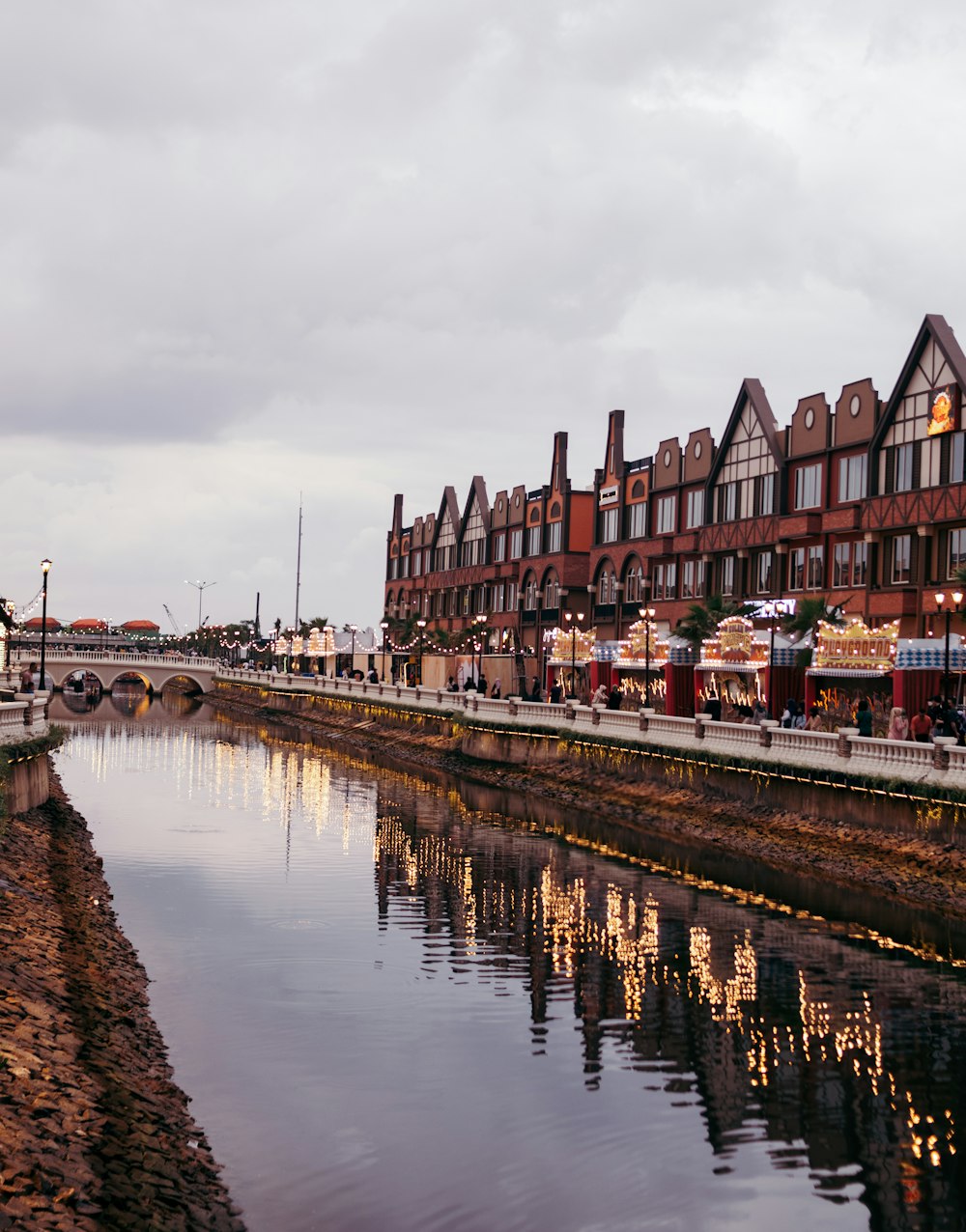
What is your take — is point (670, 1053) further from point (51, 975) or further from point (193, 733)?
point (193, 733)

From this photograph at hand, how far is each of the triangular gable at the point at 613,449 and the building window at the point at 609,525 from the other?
5.57 feet

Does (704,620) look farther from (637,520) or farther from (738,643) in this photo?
(637,520)

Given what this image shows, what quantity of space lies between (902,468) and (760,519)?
10.1 meters

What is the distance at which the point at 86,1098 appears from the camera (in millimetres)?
15742

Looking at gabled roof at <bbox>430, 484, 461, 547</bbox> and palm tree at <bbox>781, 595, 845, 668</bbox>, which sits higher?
gabled roof at <bbox>430, 484, 461, 547</bbox>

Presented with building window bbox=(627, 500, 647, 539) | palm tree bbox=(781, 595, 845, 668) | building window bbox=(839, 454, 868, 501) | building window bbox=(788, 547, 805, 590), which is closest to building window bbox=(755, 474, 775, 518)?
building window bbox=(788, 547, 805, 590)

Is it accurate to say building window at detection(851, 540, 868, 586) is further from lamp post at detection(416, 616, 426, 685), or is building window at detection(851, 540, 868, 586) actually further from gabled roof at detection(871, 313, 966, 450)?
lamp post at detection(416, 616, 426, 685)

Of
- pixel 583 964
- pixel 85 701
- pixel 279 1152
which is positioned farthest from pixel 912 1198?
pixel 85 701

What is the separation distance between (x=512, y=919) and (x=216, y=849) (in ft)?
42.2

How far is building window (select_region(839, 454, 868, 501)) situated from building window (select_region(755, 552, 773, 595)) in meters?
6.40

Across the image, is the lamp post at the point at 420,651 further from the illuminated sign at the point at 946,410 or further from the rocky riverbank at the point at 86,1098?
the rocky riverbank at the point at 86,1098

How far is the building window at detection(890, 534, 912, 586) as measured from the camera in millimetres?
58656

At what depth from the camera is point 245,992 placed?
77.2 ft

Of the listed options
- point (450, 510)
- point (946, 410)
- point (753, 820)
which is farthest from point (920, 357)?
point (450, 510)
